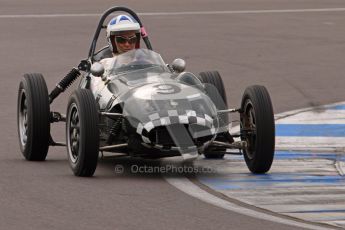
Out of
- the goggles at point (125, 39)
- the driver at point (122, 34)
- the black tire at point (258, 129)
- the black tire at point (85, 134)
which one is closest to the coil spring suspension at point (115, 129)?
the black tire at point (85, 134)

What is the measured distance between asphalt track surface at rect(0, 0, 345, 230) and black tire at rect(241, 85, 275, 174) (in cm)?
98

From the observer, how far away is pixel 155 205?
11453mm

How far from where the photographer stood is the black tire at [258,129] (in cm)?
1270

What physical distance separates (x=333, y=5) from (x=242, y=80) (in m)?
12.4

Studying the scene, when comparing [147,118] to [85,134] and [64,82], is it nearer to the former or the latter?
[85,134]

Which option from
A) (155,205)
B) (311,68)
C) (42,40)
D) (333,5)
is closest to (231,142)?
(155,205)

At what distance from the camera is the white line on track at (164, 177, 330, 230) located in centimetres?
1068

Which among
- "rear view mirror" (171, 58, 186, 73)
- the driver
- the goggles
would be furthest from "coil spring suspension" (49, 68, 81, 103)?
"rear view mirror" (171, 58, 186, 73)

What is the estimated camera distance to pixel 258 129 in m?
12.7

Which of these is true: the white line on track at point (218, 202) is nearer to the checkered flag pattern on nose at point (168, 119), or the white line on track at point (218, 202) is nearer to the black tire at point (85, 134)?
the checkered flag pattern on nose at point (168, 119)

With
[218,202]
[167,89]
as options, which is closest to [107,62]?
[167,89]

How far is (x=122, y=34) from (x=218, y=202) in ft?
11.5

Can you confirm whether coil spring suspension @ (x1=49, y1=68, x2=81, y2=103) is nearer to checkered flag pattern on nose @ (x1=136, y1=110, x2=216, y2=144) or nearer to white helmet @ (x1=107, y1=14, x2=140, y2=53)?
white helmet @ (x1=107, y1=14, x2=140, y2=53)

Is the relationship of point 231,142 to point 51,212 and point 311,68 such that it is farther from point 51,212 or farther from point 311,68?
point 311,68
